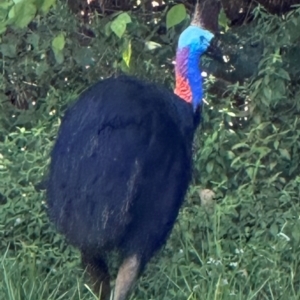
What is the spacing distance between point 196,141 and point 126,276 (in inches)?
30.4

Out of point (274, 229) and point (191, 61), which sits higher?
point (191, 61)

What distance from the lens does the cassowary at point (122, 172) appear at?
4.21 meters

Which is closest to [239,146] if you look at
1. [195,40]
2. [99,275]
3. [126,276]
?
[195,40]

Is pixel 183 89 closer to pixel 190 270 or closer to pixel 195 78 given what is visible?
pixel 195 78

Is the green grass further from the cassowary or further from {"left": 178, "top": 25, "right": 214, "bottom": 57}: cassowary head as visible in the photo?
{"left": 178, "top": 25, "right": 214, "bottom": 57}: cassowary head

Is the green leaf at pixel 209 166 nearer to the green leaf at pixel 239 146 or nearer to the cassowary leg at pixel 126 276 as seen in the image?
Answer: the green leaf at pixel 239 146

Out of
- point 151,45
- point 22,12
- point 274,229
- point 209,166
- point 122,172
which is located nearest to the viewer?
point 122,172

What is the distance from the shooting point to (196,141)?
189 inches

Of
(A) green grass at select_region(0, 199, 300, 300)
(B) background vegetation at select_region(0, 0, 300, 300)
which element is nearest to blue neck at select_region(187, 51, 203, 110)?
(B) background vegetation at select_region(0, 0, 300, 300)

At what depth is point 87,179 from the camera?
423cm

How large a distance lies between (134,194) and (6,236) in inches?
51.5

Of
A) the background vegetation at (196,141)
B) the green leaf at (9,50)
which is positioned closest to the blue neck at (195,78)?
the background vegetation at (196,141)

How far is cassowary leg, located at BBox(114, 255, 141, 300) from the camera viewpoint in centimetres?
434

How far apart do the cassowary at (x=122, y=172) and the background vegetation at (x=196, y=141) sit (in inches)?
13.0
